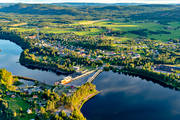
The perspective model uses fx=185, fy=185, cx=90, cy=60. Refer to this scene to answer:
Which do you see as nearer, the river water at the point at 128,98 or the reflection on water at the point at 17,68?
the river water at the point at 128,98

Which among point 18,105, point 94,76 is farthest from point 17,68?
point 18,105

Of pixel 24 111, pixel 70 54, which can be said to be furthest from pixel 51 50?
pixel 24 111

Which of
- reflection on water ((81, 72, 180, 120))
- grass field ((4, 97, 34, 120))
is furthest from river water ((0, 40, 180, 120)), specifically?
grass field ((4, 97, 34, 120))

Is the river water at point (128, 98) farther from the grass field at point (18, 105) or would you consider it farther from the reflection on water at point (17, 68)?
the grass field at point (18, 105)

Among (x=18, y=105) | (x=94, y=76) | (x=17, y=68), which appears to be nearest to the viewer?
(x=18, y=105)

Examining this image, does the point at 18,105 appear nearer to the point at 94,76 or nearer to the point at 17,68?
the point at 94,76

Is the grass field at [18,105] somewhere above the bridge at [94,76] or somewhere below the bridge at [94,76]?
below

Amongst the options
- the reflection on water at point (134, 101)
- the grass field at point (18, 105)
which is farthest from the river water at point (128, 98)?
the grass field at point (18, 105)
